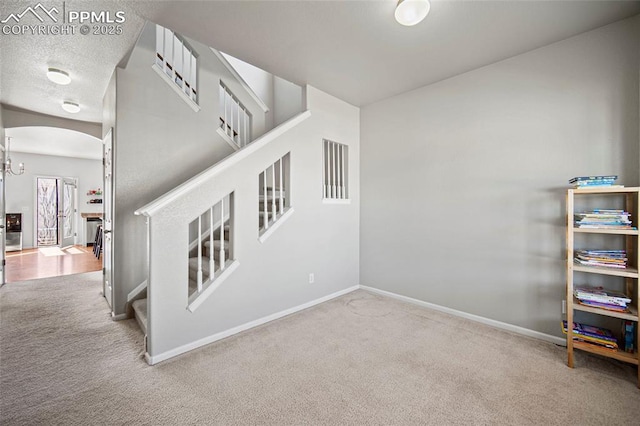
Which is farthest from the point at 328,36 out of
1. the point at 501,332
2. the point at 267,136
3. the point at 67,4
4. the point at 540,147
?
the point at 501,332

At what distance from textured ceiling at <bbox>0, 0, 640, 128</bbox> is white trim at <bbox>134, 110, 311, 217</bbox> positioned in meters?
0.61

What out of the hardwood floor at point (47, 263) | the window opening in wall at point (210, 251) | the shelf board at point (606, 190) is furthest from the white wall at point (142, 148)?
the shelf board at point (606, 190)

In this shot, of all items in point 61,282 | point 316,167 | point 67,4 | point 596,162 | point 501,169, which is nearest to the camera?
point 67,4

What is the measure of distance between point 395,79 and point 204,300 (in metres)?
3.05

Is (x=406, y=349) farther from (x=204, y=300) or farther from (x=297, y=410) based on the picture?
(x=204, y=300)

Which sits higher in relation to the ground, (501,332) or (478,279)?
(478,279)

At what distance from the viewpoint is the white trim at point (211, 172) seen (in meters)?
2.02

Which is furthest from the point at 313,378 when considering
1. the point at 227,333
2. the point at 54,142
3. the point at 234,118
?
the point at 54,142

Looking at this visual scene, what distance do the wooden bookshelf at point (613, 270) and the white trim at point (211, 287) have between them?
2734mm

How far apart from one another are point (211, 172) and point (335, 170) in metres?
1.88

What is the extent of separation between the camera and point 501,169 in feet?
8.90

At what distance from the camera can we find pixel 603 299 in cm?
194

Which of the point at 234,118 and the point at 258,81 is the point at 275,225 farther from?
the point at 258,81

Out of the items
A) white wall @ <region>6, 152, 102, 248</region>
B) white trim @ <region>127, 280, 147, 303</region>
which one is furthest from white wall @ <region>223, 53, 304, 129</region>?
white wall @ <region>6, 152, 102, 248</region>
